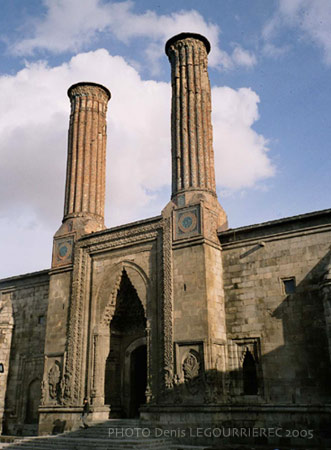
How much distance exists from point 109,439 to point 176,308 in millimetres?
3692

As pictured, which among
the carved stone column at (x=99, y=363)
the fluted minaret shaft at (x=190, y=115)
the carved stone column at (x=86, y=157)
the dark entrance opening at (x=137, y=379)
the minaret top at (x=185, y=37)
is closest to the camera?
the carved stone column at (x=99, y=363)

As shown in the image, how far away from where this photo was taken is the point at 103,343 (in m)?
14.9

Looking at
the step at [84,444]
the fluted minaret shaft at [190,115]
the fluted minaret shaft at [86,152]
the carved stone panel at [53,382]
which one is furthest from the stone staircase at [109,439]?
the fluted minaret shaft at [86,152]

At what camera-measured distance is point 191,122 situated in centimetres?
1530

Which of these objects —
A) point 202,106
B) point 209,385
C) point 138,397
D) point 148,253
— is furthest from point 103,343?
point 202,106

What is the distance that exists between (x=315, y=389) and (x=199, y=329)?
123 inches

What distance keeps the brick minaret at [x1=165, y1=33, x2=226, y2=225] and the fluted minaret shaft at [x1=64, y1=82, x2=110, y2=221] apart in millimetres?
3690

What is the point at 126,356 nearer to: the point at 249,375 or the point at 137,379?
the point at 137,379

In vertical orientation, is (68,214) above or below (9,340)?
Answer: above

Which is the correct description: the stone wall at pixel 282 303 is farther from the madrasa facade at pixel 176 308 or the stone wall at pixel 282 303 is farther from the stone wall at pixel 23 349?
the stone wall at pixel 23 349

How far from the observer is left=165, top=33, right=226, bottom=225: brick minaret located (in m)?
14.7

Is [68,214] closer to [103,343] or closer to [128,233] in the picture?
[128,233]

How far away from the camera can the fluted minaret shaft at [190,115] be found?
1488cm

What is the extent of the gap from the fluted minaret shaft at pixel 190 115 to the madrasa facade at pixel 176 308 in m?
0.04
